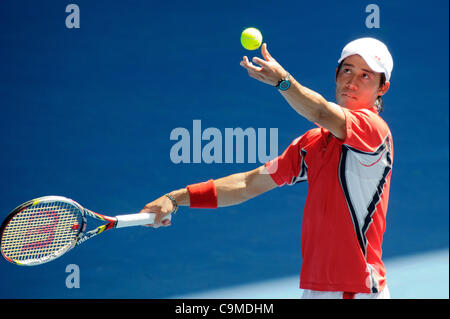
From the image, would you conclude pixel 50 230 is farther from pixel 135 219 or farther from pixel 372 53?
pixel 372 53

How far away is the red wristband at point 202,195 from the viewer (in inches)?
138

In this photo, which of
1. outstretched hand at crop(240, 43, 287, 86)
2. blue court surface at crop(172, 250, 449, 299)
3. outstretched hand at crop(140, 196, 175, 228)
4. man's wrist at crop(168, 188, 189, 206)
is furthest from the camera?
blue court surface at crop(172, 250, 449, 299)

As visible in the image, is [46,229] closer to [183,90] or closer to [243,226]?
[243,226]

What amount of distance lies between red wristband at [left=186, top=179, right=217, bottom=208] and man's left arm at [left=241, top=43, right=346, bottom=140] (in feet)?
2.72

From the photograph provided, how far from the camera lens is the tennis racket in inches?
128

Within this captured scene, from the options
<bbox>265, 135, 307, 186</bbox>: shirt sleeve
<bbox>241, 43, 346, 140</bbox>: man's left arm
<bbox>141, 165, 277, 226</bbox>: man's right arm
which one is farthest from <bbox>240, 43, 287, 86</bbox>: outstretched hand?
<bbox>141, 165, 277, 226</bbox>: man's right arm

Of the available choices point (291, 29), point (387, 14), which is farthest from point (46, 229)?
point (387, 14)

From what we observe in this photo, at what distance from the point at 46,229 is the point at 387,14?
482 cm

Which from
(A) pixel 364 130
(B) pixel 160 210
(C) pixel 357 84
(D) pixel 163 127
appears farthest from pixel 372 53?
Answer: (D) pixel 163 127

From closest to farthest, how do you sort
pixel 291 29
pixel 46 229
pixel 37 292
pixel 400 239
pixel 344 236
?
pixel 344 236
pixel 46 229
pixel 37 292
pixel 400 239
pixel 291 29

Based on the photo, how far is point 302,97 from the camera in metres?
2.81

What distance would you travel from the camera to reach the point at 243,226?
234 inches

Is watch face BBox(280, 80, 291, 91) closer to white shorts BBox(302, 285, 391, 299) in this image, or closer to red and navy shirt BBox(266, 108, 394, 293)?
red and navy shirt BBox(266, 108, 394, 293)

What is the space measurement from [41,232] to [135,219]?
1.51 feet
